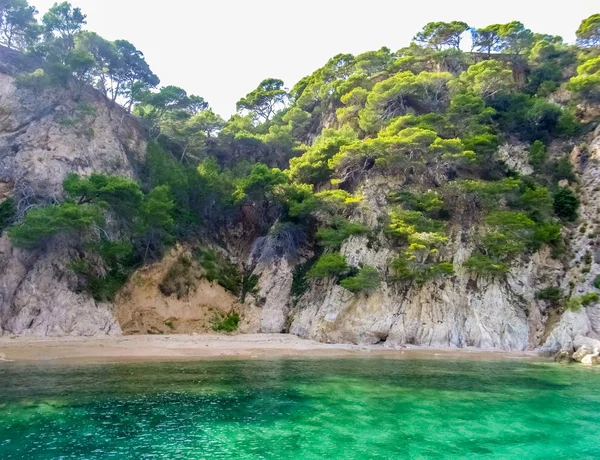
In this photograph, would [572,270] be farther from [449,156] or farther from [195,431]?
[195,431]

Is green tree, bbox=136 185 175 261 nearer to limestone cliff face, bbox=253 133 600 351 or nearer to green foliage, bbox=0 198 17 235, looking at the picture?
green foliage, bbox=0 198 17 235

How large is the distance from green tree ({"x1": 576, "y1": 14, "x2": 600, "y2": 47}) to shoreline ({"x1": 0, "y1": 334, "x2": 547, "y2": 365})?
35.7 metres

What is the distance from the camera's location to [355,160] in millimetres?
35719

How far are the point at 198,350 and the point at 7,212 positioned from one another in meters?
13.9

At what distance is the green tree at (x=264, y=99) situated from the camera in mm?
52031

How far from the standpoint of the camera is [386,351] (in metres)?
26.5

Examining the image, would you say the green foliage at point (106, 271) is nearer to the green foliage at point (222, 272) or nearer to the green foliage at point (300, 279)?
the green foliage at point (222, 272)

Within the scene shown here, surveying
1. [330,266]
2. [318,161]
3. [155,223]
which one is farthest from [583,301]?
[155,223]

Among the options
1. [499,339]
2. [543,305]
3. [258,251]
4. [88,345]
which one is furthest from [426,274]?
[88,345]

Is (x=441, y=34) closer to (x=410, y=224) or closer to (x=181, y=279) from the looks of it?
(x=410, y=224)

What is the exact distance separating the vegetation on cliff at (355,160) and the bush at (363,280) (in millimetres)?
95

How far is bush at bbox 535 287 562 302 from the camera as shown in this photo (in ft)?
96.2

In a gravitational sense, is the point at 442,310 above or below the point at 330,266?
below

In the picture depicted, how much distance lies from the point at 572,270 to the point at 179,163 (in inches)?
1172
